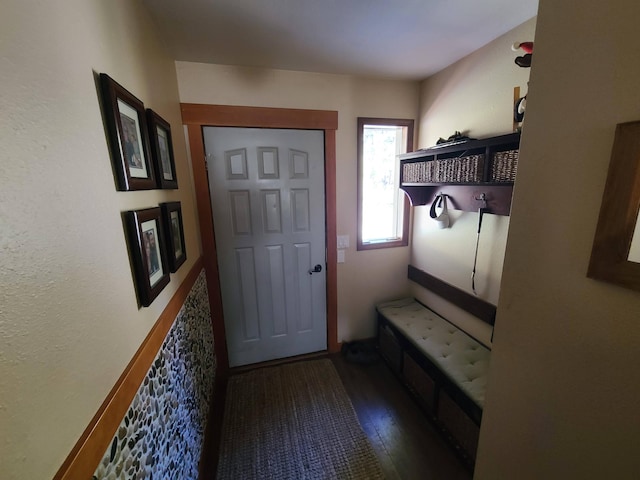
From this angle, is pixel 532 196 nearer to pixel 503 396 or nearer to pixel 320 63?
pixel 503 396

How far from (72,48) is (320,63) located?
4.83 feet

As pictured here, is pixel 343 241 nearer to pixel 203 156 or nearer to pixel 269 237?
pixel 269 237

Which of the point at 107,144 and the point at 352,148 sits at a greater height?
the point at 352,148

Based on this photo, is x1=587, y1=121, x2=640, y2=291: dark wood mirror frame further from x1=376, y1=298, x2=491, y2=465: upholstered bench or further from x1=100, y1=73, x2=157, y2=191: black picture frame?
x1=100, y1=73, x2=157, y2=191: black picture frame

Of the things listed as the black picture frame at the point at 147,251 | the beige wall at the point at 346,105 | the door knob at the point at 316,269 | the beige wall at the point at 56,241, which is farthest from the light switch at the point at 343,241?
the beige wall at the point at 56,241

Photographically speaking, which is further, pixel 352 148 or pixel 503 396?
pixel 352 148

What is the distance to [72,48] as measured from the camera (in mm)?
626

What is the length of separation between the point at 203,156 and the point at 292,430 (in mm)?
1955

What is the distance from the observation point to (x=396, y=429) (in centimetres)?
162

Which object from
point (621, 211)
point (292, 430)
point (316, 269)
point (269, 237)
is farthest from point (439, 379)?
point (269, 237)

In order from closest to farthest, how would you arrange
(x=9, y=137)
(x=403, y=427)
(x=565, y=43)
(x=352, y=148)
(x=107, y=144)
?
(x=9, y=137) → (x=565, y=43) → (x=107, y=144) → (x=403, y=427) → (x=352, y=148)

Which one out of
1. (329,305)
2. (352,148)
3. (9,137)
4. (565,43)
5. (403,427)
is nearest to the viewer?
(9,137)

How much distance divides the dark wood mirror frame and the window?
65.4 inches

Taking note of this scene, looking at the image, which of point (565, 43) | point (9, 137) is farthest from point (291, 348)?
point (565, 43)
